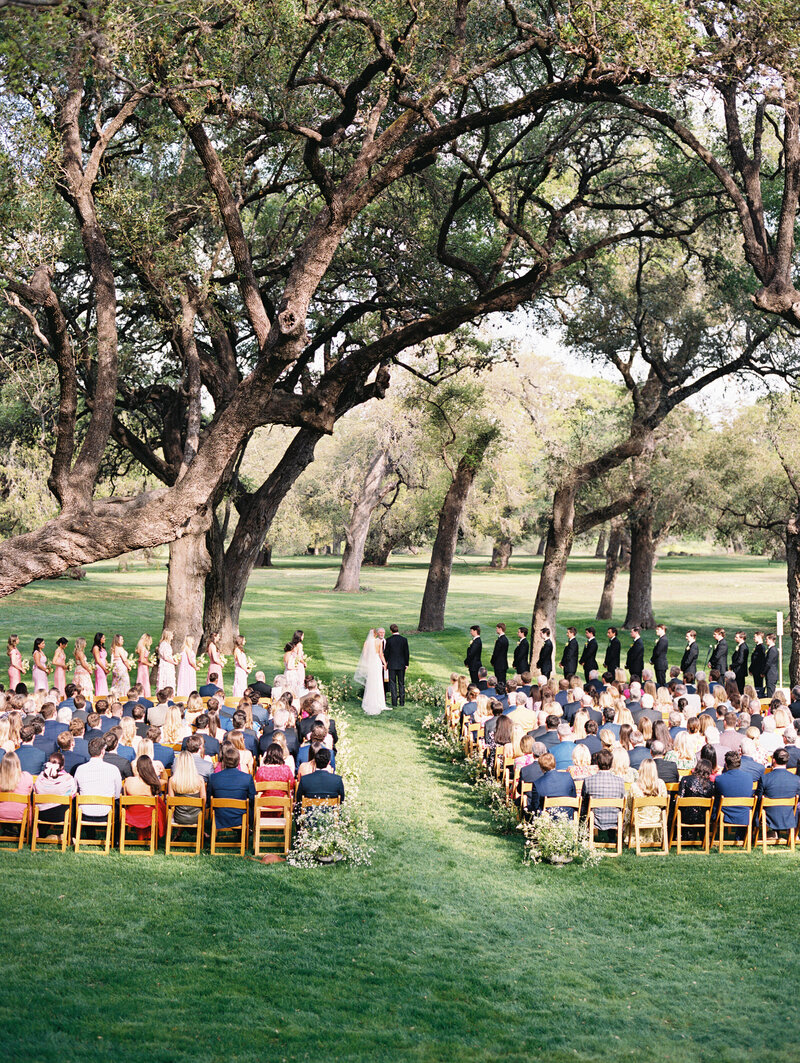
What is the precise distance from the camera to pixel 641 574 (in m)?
35.4

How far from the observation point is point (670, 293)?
26766mm

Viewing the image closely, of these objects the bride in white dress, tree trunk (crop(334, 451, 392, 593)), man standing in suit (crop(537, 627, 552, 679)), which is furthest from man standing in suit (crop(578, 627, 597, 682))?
tree trunk (crop(334, 451, 392, 593))

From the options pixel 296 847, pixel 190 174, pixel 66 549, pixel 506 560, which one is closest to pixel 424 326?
pixel 190 174

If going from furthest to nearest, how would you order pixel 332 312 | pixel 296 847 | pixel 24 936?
pixel 332 312, pixel 296 847, pixel 24 936

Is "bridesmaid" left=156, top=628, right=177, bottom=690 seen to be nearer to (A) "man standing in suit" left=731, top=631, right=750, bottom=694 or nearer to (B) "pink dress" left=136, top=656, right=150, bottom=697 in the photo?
(B) "pink dress" left=136, top=656, right=150, bottom=697

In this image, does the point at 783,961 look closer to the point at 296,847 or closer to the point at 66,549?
the point at 296,847

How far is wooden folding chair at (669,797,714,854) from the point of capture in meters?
11.6

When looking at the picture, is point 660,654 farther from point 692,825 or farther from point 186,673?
point 692,825

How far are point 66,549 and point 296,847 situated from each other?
4.60 m

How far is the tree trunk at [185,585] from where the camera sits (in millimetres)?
22453

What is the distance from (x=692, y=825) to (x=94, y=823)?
276 inches

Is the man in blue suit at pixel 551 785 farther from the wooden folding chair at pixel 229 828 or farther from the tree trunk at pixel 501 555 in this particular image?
the tree trunk at pixel 501 555

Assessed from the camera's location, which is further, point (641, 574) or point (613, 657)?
point (641, 574)

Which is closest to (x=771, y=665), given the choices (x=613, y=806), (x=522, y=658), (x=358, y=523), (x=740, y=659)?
(x=740, y=659)
